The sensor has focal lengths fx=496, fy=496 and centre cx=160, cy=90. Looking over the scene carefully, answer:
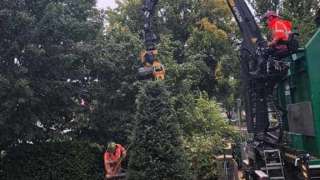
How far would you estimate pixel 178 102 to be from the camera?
54.3 ft

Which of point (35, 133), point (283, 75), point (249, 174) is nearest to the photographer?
point (283, 75)

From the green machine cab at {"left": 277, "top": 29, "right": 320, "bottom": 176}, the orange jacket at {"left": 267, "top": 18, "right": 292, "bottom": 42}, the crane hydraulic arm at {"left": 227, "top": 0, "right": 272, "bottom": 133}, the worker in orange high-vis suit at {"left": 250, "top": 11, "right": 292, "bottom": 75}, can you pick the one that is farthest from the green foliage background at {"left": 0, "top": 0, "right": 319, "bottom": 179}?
the orange jacket at {"left": 267, "top": 18, "right": 292, "bottom": 42}

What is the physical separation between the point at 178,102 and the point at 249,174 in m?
5.06

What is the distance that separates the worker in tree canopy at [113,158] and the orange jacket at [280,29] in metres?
5.84

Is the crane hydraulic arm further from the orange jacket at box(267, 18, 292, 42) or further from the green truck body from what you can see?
the orange jacket at box(267, 18, 292, 42)

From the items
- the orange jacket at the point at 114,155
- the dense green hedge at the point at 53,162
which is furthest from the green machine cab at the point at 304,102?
the dense green hedge at the point at 53,162

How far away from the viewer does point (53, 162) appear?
14.2 metres

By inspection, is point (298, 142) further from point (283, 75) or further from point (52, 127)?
point (52, 127)

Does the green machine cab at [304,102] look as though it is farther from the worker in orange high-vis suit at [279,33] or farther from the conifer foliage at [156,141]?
the conifer foliage at [156,141]

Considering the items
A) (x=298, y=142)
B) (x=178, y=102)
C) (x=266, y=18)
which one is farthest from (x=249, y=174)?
(x=178, y=102)

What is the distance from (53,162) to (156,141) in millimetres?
3919

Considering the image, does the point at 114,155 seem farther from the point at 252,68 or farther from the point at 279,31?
the point at 279,31

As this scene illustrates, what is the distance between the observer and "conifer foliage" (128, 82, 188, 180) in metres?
11.7

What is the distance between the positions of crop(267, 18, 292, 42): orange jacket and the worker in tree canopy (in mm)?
5837
